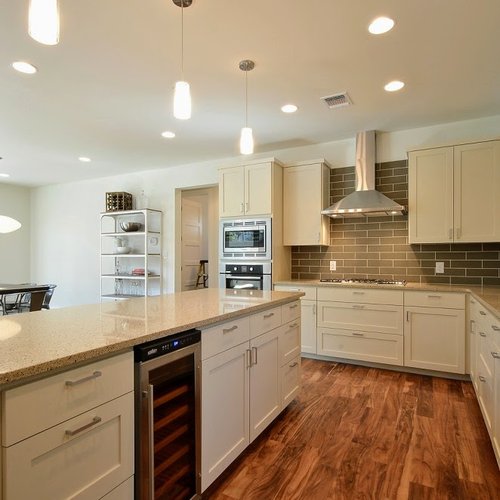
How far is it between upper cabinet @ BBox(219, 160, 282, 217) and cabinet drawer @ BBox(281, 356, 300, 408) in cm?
196

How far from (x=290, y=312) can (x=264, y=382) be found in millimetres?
597

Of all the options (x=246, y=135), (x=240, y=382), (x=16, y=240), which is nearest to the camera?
(x=240, y=382)

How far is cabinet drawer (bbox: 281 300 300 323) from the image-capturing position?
251 centimetres

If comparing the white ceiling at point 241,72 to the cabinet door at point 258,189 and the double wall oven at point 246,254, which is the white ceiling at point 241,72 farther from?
the double wall oven at point 246,254

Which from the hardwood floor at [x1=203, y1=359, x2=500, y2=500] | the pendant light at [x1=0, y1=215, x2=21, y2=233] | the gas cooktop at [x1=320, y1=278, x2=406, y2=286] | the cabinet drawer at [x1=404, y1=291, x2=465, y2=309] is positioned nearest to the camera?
the hardwood floor at [x1=203, y1=359, x2=500, y2=500]

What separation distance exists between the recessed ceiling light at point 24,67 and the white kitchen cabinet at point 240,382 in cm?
243

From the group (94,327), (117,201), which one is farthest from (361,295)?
(117,201)

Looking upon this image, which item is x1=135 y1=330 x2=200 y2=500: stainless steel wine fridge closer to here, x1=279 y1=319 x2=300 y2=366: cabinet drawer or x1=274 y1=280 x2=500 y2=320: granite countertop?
x1=279 y1=319 x2=300 y2=366: cabinet drawer

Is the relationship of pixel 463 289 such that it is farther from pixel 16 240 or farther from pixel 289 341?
pixel 16 240

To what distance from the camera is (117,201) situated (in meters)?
5.73

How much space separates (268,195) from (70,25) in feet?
8.25

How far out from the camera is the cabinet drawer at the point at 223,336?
5.50ft

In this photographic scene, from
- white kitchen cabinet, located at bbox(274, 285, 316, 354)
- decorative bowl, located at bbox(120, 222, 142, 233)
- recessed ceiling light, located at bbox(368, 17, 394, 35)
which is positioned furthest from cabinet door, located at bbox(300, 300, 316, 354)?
decorative bowl, located at bbox(120, 222, 142, 233)

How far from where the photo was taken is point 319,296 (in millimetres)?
3861
